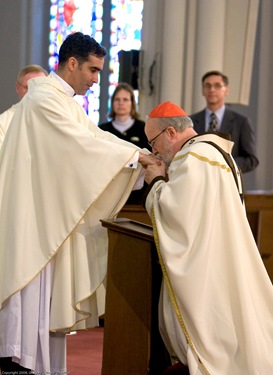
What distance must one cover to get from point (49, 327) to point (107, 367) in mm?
512

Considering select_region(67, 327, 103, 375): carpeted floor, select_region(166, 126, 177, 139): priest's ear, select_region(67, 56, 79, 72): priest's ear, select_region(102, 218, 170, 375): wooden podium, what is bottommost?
select_region(67, 327, 103, 375): carpeted floor

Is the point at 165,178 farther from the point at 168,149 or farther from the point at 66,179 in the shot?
the point at 66,179

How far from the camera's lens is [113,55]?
13125 mm

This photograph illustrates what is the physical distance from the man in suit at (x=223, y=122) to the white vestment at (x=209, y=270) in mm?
3596

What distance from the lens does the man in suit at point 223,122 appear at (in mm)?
8555

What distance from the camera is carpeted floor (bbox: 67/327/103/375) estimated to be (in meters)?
6.32

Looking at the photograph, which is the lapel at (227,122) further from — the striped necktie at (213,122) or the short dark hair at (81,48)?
the short dark hair at (81,48)

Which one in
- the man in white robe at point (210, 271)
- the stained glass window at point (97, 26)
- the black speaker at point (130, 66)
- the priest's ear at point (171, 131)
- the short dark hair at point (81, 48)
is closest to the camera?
the man in white robe at point (210, 271)

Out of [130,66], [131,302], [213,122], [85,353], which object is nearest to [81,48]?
[131,302]

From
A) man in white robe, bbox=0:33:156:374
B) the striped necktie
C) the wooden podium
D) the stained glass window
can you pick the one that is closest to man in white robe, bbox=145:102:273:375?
the wooden podium

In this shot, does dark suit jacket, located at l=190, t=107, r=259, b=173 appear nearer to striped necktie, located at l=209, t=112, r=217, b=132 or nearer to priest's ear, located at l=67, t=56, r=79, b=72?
striped necktie, located at l=209, t=112, r=217, b=132

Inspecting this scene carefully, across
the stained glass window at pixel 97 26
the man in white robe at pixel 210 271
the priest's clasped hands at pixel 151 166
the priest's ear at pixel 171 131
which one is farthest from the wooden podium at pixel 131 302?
the stained glass window at pixel 97 26

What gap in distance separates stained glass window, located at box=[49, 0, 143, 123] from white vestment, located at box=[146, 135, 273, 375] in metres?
8.18

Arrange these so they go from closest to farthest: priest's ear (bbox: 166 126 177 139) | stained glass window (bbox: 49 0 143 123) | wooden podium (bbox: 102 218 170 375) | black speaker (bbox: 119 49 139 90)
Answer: wooden podium (bbox: 102 218 170 375), priest's ear (bbox: 166 126 177 139), black speaker (bbox: 119 49 139 90), stained glass window (bbox: 49 0 143 123)
